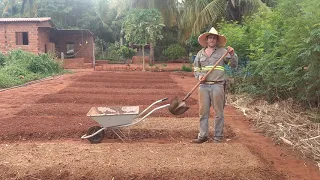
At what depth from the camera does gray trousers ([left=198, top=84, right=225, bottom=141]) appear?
4902 mm

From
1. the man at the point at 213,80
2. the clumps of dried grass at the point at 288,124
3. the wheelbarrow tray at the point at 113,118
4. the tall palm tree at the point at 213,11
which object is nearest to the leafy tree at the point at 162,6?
the tall palm tree at the point at 213,11

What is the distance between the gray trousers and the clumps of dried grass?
1.15 m

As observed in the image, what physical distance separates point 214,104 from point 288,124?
5.91 ft

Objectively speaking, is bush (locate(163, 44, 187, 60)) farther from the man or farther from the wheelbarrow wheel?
the wheelbarrow wheel

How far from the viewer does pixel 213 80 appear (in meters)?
4.89

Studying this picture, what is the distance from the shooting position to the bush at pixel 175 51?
2631 cm

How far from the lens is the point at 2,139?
5262 mm

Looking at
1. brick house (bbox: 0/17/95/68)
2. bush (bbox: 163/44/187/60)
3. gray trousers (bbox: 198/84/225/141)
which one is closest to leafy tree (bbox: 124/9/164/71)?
brick house (bbox: 0/17/95/68)

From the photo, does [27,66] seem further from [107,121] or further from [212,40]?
[212,40]

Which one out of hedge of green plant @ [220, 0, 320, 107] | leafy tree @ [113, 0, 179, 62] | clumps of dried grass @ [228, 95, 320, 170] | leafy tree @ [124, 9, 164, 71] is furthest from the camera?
leafy tree @ [113, 0, 179, 62]

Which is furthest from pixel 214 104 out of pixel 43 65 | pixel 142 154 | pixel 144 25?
pixel 144 25

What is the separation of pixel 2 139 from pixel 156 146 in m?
2.80

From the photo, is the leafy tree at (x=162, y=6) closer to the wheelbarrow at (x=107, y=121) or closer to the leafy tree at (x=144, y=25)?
the leafy tree at (x=144, y=25)

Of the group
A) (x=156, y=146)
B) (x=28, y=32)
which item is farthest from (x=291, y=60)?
(x=28, y=32)
